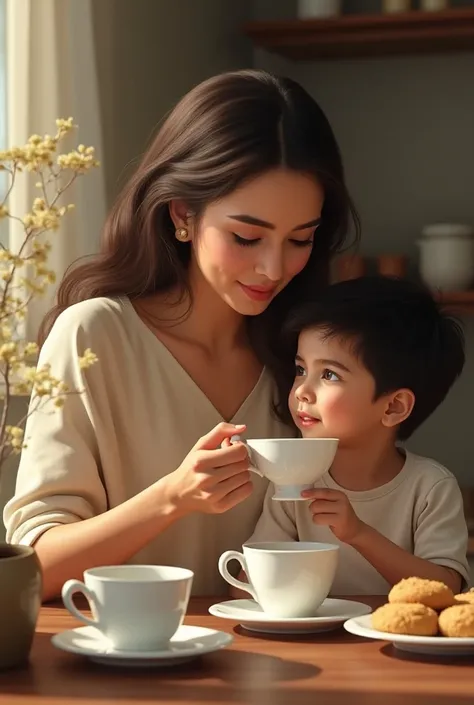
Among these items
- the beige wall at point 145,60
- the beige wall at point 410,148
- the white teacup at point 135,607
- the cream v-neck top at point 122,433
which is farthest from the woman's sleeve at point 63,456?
the beige wall at point 410,148

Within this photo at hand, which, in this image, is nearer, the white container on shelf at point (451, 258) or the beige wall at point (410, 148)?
the white container on shelf at point (451, 258)

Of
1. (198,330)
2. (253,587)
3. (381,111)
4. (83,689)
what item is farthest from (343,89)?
(83,689)

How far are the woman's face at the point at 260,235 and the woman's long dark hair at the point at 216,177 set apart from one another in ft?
0.09

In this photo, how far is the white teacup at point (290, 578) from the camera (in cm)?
142

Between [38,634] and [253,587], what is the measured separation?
261 millimetres

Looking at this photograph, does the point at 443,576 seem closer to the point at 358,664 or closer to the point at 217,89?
the point at 358,664

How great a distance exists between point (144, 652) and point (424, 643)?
0.98 feet

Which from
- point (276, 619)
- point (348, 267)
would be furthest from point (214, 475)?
point (348, 267)

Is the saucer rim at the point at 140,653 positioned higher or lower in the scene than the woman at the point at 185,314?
lower

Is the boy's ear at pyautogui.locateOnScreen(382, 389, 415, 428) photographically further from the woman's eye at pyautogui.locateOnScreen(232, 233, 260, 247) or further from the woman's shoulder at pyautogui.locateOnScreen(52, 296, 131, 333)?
the woman's shoulder at pyautogui.locateOnScreen(52, 296, 131, 333)

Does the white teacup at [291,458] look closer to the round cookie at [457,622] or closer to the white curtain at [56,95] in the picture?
the round cookie at [457,622]

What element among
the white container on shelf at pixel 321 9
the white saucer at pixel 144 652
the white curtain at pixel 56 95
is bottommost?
the white saucer at pixel 144 652

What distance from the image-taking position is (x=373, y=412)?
79.9 inches

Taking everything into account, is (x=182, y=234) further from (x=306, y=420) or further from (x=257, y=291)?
(x=306, y=420)
